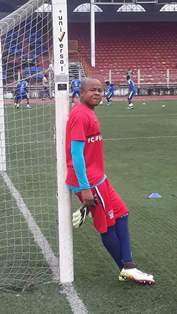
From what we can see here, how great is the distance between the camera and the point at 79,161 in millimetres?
4613

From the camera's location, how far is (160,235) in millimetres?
6438

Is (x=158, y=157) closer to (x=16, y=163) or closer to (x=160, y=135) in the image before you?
(x=16, y=163)

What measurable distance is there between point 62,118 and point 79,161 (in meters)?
0.47

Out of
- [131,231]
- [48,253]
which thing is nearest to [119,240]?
[48,253]

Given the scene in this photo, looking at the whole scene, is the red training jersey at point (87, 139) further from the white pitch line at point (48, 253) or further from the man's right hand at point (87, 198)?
the white pitch line at point (48, 253)

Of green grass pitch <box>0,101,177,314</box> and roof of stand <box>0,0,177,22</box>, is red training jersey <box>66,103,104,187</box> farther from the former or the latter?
roof of stand <box>0,0,177,22</box>

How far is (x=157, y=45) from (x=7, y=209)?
1571 inches

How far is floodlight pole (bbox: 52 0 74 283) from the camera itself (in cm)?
480

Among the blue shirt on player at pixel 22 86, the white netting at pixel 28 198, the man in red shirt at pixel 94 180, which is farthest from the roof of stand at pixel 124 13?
the man in red shirt at pixel 94 180

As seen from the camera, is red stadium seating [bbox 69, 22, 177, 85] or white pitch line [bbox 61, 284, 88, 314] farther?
red stadium seating [bbox 69, 22, 177, 85]

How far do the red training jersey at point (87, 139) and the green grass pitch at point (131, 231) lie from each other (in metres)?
0.95

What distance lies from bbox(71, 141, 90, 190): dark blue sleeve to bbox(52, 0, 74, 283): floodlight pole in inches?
12.1

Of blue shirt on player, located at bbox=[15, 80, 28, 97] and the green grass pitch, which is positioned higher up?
blue shirt on player, located at bbox=[15, 80, 28, 97]

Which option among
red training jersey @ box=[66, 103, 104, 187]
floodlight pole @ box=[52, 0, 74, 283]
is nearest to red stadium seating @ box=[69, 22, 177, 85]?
floodlight pole @ box=[52, 0, 74, 283]
